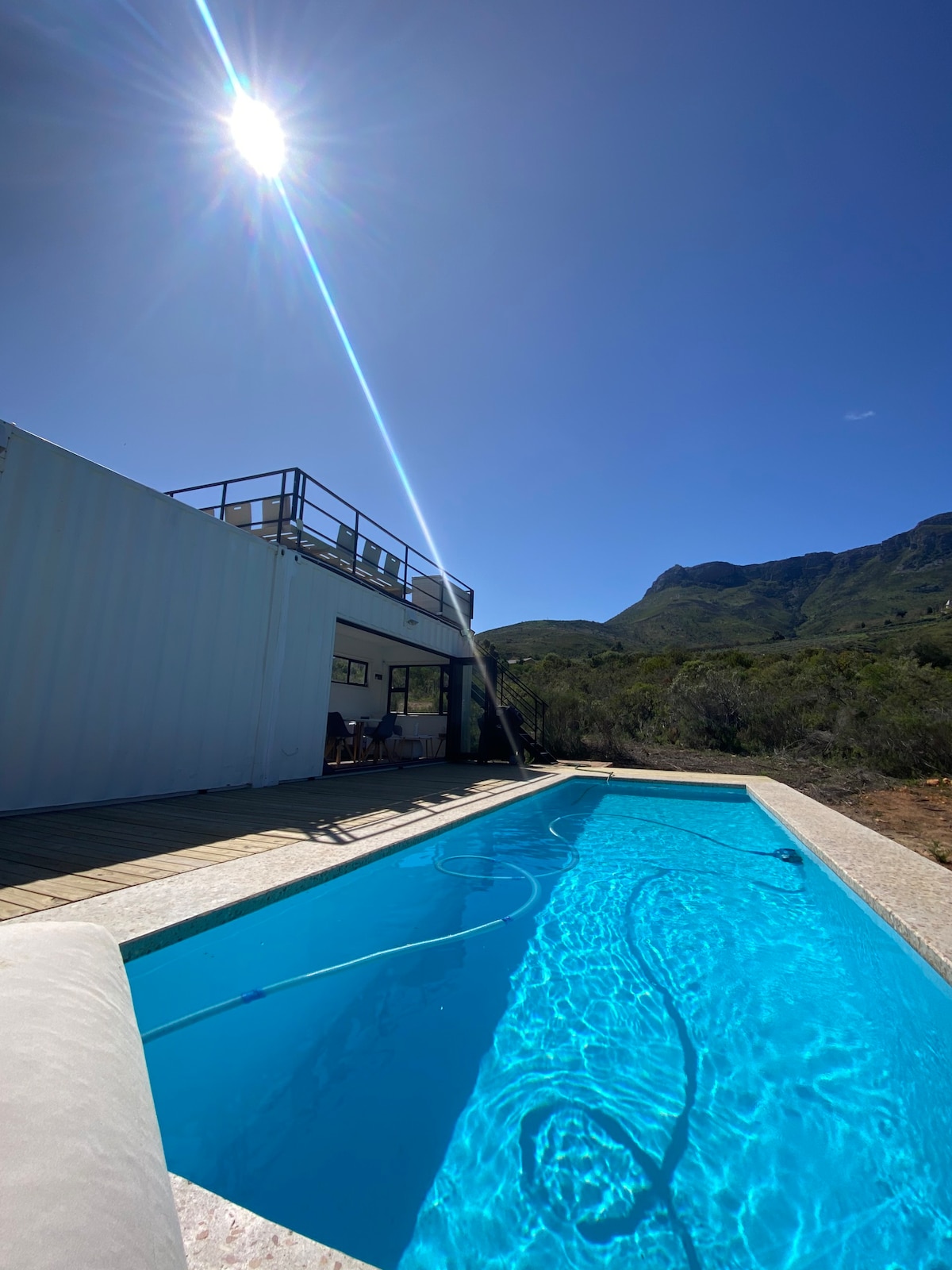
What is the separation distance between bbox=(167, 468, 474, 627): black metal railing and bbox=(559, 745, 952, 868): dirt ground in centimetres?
566

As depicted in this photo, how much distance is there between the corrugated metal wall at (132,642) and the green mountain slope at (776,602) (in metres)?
22.7

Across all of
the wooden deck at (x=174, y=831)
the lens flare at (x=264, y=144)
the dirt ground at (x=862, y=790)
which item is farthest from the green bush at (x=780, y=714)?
the lens flare at (x=264, y=144)

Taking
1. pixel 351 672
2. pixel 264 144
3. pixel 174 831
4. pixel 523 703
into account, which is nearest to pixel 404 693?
pixel 351 672

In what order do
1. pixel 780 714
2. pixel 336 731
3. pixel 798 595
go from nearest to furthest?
pixel 336 731 → pixel 780 714 → pixel 798 595

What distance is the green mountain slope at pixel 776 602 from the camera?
3606 cm

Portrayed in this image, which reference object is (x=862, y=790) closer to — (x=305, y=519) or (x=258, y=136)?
(x=305, y=519)

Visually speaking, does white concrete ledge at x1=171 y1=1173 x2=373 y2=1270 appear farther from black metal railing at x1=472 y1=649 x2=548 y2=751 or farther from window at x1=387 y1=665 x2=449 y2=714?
window at x1=387 y1=665 x2=449 y2=714

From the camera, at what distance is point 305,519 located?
281 inches

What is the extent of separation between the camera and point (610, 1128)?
1.87m

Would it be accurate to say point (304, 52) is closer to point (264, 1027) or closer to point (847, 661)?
point (264, 1027)

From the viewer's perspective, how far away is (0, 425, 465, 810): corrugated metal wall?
3.88 m

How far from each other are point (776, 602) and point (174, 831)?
5648 centimetres

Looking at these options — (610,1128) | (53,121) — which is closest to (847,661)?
(610,1128)

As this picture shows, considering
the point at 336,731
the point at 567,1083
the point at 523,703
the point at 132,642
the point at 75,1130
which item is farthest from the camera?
the point at 523,703
